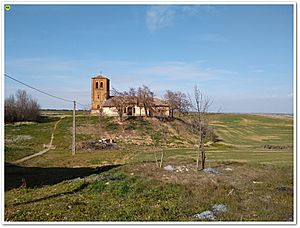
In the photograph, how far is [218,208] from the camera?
13.5 feet

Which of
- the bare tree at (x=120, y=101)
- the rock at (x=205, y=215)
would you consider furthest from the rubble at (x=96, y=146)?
the rock at (x=205, y=215)

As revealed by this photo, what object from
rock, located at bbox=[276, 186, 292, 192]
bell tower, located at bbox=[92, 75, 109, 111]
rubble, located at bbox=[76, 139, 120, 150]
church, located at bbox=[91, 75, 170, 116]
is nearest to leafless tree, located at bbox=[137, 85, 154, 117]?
church, located at bbox=[91, 75, 170, 116]

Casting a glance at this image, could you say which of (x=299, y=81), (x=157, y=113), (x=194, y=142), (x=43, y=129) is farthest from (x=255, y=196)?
(x=157, y=113)

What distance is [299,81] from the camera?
3088 millimetres

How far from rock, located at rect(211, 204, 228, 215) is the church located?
69.1 ft

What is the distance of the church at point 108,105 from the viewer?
2601cm

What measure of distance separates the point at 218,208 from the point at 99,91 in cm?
2541

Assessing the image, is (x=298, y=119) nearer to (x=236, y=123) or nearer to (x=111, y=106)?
(x=111, y=106)

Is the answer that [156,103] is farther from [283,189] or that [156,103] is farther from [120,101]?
[283,189]

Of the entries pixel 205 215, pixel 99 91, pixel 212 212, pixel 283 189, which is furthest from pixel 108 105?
pixel 205 215

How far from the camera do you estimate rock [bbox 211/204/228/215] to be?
3963 millimetres

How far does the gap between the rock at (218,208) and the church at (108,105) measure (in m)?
21.1

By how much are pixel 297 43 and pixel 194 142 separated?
1727 cm

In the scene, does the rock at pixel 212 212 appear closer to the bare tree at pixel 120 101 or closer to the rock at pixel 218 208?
the rock at pixel 218 208
